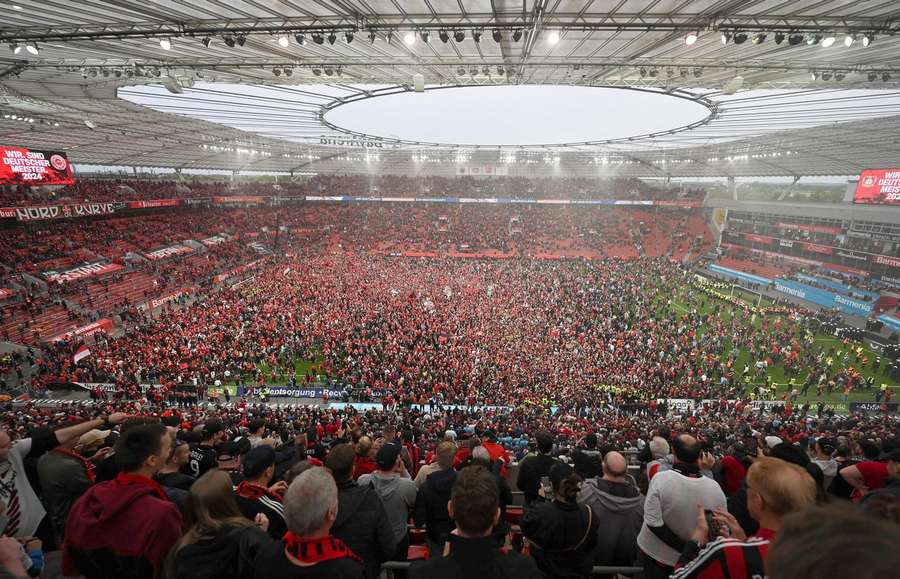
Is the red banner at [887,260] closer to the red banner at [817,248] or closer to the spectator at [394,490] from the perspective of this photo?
the red banner at [817,248]

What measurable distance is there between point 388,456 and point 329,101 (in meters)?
19.0

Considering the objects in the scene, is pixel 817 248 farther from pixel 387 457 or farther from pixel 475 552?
pixel 475 552

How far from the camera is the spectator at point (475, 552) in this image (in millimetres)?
1778

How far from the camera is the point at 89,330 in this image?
19.3 metres

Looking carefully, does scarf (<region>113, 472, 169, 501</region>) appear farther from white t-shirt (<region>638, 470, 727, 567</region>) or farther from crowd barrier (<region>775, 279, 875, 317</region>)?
crowd barrier (<region>775, 279, 875, 317</region>)

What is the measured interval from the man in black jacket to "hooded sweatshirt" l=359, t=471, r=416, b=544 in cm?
38

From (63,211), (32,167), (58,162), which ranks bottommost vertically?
(63,211)

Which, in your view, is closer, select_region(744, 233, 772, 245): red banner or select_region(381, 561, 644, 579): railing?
select_region(381, 561, 644, 579): railing

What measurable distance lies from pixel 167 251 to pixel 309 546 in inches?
1439

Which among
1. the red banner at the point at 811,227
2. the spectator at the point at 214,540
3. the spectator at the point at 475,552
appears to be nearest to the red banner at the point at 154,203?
the spectator at the point at 214,540

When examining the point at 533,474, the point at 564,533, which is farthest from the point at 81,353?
the point at 564,533

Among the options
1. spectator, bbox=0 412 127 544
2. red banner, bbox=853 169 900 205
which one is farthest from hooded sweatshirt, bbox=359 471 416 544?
red banner, bbox=853 169 900 205

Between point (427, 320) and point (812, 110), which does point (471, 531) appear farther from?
point (812, 110)

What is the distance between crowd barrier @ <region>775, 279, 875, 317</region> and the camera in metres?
23.0
